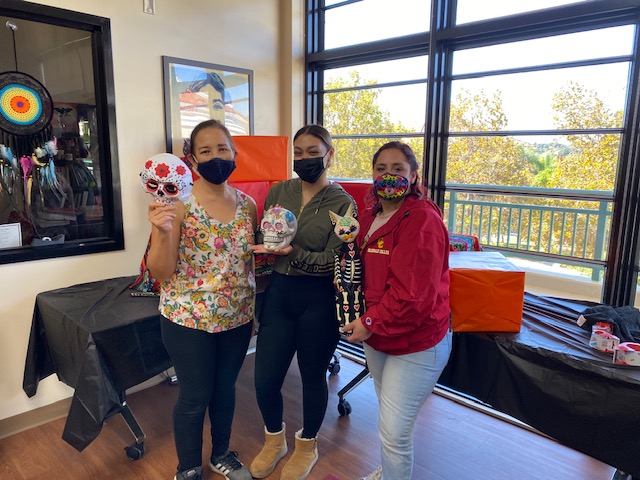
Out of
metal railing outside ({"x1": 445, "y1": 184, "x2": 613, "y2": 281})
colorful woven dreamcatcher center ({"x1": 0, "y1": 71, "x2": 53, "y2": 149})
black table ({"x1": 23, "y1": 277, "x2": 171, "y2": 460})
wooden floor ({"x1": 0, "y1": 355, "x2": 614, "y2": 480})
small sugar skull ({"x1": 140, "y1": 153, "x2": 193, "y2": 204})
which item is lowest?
wooden floor ({"x1": 0, "y1": 355, "x2": 614, "y2": 480})

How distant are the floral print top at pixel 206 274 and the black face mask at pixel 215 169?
9cm

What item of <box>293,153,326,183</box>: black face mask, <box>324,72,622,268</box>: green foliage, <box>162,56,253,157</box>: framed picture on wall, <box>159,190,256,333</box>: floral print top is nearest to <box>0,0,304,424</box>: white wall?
<box>162,56,253,157</box>: framed picture on wall

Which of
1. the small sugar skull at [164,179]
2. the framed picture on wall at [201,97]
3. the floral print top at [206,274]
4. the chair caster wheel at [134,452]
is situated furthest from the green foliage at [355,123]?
the chair caster wheel at [134,452]

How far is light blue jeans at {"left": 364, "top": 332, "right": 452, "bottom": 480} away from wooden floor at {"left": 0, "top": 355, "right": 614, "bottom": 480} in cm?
53

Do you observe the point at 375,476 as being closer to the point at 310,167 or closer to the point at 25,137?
the point at 310,167

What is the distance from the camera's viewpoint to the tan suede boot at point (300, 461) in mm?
1858

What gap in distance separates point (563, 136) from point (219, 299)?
2.03 metres

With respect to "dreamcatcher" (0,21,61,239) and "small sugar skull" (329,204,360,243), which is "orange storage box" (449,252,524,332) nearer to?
"small sugar skull" (329,204,360,243)

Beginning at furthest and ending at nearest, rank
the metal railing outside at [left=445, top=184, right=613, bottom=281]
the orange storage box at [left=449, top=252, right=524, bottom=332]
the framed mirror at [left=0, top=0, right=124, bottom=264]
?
the metal railing outside at [left=445, top=184, right=613, bottom=281], the framed mirror at [left=0, top=0, right=124, bottom=264], the orange storage box at [left=449, top=252, right=524, bottom=332]

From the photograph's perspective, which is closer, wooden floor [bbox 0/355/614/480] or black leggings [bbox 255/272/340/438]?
black leggings [bbox 255/272/340/438]

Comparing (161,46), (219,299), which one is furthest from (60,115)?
(219,299)

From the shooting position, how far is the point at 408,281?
1.39 meters

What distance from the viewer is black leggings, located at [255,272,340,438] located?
64.6 inches

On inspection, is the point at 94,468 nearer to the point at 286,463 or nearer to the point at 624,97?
the point at 286,463
